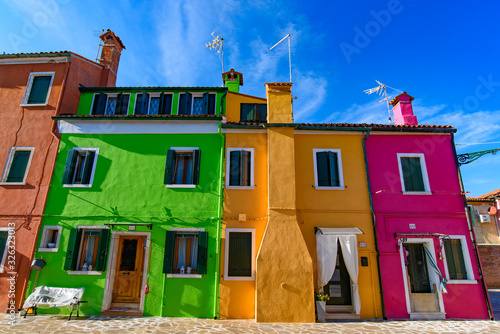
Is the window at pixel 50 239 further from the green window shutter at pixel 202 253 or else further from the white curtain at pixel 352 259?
the white curtain at pixel 352 259

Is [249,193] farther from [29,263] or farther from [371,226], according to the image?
[29,263]

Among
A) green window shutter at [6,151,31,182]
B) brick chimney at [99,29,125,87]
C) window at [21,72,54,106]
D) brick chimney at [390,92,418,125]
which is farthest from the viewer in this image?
brick chimney at [99,29,125,87]

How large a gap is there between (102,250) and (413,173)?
11.2 m

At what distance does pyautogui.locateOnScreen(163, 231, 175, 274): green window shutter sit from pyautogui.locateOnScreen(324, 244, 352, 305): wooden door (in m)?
5.17

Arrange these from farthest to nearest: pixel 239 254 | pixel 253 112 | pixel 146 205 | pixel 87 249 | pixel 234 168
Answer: pixel 253 112 → pixel 234 168 → pixel 146 205 → pixel 87 249 → pixel 239 254

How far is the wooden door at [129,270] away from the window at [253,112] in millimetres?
6358

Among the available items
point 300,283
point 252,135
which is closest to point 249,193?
point 252,135

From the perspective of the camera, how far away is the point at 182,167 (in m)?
10.4

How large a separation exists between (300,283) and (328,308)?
1.65m

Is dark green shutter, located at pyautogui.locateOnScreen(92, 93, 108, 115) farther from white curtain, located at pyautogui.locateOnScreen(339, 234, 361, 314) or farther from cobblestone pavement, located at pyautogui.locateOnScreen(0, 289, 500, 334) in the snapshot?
white curtain, located at pyautogui.locateOnScreen(339, 234, 361, 314)

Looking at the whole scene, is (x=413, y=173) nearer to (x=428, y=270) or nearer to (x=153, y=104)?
(x=428, y=270)

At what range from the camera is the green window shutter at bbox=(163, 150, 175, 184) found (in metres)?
10.0

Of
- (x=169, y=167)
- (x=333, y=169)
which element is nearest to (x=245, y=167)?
(x=169, y=167)

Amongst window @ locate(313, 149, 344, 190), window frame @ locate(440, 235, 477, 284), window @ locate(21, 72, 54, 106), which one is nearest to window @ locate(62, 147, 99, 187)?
window @ locate(21, 72, 54, 106)
